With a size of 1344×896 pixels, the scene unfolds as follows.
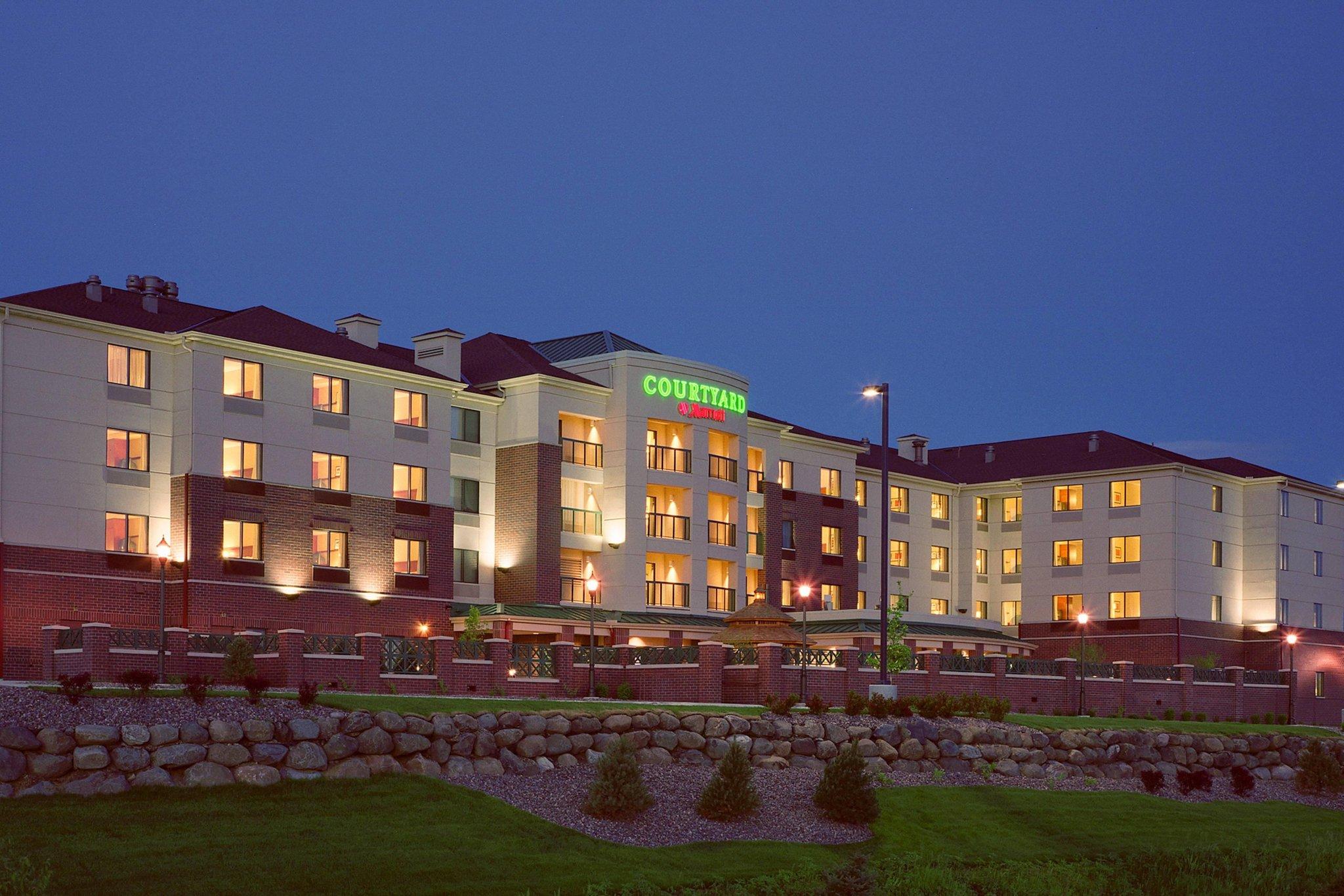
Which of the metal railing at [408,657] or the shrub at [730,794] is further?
the metal railing at [408,657]

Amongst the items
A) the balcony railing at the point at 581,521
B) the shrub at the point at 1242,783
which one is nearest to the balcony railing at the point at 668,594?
the balcony railing at the point at 581,521

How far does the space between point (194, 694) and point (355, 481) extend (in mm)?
27681

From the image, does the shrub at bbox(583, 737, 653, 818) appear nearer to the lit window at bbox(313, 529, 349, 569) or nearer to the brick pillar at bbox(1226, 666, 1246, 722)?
the lit window at bbox(313, 529, 349, 569)

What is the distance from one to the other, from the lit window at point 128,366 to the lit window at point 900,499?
4004 centimetres

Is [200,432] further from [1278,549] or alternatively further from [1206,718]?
[1278,549]

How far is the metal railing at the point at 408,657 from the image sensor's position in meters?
38.8

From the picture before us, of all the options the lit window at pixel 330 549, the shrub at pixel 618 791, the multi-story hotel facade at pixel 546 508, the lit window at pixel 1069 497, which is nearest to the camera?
the shrub at pixel 618 791

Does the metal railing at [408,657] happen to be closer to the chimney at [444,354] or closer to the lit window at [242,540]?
the lit window at [242,540]

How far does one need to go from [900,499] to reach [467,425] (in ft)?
91.3

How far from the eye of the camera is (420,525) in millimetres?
55562

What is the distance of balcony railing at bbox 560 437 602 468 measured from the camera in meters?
60.4

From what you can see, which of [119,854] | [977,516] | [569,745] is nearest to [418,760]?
[569,745]

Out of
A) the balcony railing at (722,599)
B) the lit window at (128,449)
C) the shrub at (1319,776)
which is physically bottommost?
the shrub at (1319,776)

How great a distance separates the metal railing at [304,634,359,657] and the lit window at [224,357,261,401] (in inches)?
619
